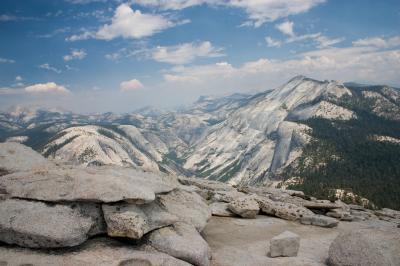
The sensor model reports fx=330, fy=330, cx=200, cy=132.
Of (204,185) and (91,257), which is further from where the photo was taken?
(204,185)

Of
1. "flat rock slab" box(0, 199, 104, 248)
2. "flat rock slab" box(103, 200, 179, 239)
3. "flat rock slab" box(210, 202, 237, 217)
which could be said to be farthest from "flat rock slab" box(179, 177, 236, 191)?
"flat rock slab" box(0, 199, 104, 248)

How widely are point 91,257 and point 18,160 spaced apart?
16.4 metres

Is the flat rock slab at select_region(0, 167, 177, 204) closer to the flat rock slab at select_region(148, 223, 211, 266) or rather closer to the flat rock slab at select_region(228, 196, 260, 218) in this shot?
the flat rock slab at select_region(148, 223, 211, 266)

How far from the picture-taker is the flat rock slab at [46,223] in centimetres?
1947

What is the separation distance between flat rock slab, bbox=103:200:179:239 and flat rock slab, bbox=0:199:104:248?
104 centimetres

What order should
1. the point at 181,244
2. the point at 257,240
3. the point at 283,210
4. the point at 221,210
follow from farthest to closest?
the point at 283,210
the point at 221,210
the point at 257,240
the point at 181,244

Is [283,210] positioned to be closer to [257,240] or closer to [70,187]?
[257,240]

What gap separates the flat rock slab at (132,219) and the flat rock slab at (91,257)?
3.36 feet

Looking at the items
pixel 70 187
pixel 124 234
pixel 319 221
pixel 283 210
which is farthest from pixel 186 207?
pixel 319 221

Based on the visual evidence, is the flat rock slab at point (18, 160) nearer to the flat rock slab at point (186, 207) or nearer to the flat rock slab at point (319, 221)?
the flat rock slab at point (186, 207)

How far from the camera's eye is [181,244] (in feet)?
73.2

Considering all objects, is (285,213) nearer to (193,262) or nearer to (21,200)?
(193,262)

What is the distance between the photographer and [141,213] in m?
23.5

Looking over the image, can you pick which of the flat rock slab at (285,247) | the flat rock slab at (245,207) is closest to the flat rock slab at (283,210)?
the flat rock slab at (245,207)
